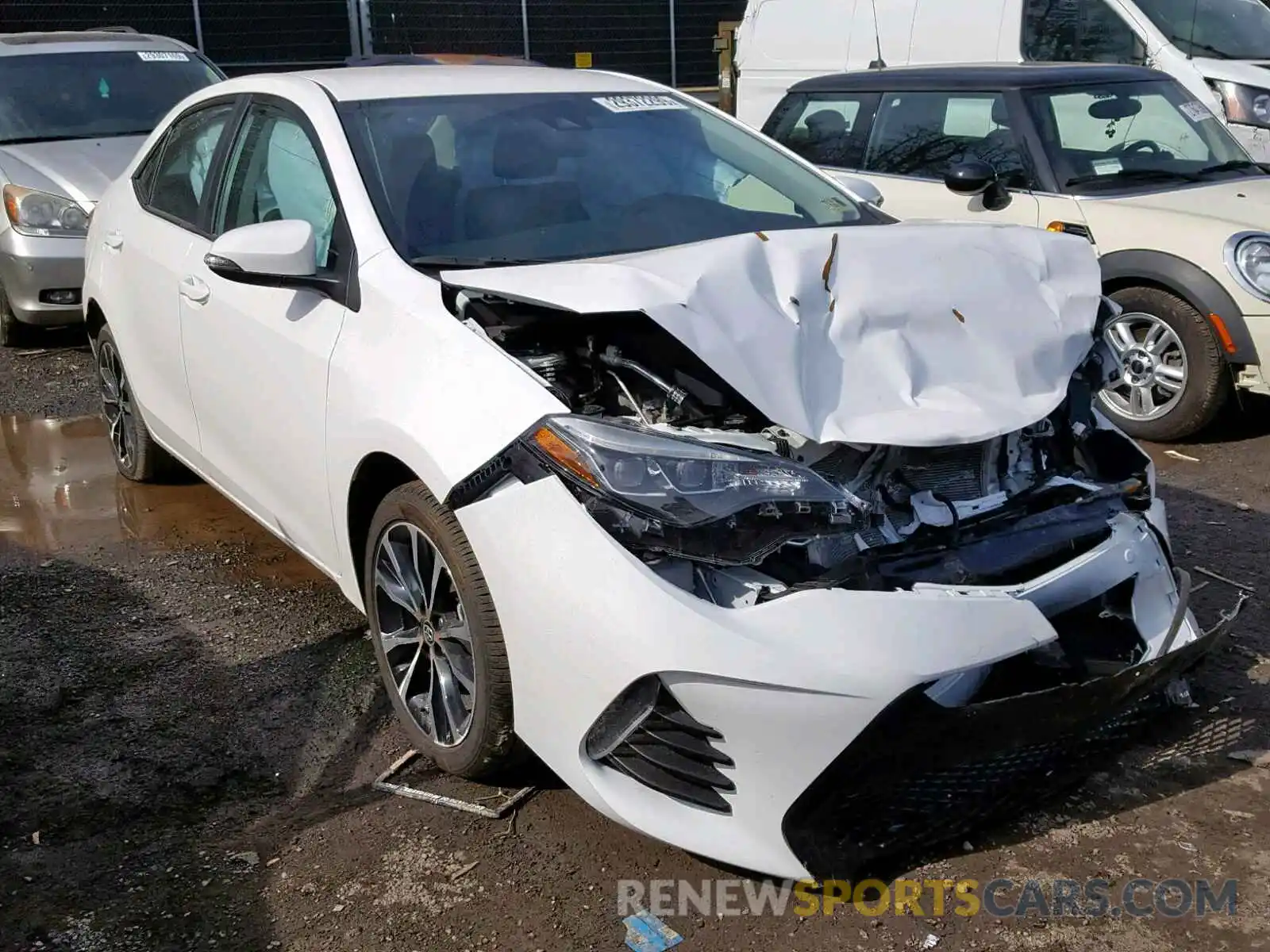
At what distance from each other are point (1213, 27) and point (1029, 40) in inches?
51.3

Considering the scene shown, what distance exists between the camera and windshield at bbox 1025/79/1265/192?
20.9 feet

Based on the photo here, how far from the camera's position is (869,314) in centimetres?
297

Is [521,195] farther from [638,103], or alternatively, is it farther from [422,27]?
[422,27]

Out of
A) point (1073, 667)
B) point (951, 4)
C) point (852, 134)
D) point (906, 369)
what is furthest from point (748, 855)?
point (951, 4)

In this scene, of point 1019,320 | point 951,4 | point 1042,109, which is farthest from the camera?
point 951,4

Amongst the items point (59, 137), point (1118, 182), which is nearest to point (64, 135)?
point (59, 137)

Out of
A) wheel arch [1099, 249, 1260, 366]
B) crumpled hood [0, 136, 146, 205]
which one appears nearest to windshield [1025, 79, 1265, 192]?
wheel arch [1099, 249, 1260, 366]

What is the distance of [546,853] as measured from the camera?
2941 millimetres

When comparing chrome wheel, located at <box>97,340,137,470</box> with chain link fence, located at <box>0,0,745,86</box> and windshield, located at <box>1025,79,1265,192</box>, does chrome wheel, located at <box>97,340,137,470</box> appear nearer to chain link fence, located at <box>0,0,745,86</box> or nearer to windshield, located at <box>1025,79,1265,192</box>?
windshield, located at <box>1025,79,1265,192</box>

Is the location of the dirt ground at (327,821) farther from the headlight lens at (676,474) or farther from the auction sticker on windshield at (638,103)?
the auction sticker on windshield at (638,103)

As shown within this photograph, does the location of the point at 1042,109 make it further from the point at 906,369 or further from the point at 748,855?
the point at 748,855

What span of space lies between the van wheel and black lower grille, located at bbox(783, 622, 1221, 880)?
10.2 feet

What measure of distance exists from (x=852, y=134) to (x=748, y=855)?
557 centimetres

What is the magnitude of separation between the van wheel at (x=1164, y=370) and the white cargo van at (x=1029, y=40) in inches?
146
